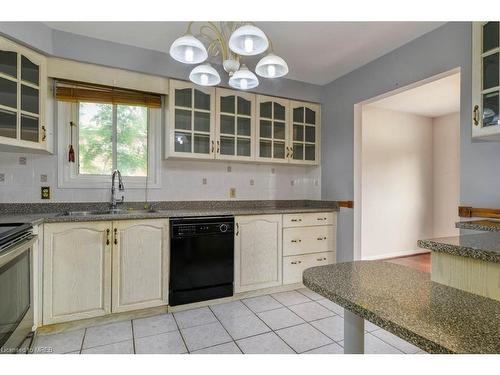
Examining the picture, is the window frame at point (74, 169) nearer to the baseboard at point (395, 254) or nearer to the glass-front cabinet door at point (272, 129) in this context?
the glass-front cabinet door at point (272, 129)

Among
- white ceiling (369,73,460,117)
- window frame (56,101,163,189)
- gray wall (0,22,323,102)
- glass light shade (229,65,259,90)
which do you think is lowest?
window frame (56,101,163,189)

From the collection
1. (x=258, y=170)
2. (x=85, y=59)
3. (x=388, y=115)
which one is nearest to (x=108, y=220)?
(x=85, y=59)

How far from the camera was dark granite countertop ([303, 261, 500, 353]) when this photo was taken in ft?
2.02

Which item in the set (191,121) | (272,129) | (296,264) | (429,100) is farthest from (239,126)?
(429,100)

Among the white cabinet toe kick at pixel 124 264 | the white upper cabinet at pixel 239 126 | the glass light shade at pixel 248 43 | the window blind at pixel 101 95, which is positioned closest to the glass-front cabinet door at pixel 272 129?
the white upper cabinet at pixel 239 126

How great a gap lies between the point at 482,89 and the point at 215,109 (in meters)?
2.21

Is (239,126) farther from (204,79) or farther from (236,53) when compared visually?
(236,53)

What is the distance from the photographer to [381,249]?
4492 millimetres

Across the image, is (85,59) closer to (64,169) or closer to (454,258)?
(64,169)

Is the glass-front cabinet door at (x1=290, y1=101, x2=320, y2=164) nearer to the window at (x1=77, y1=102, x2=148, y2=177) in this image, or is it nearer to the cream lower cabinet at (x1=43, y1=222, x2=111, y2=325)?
the window at (x1=77, y1=102, x2=148, y2=177)

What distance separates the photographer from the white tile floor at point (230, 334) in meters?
1.88

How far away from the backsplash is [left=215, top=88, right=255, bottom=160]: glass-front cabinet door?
0.27m

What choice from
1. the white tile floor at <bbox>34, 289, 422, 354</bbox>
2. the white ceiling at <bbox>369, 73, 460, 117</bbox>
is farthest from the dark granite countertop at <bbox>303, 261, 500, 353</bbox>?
the white ceiling at <bbox>369, 73, 460, 117</bbox>

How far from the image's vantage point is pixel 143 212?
8.91 ft
